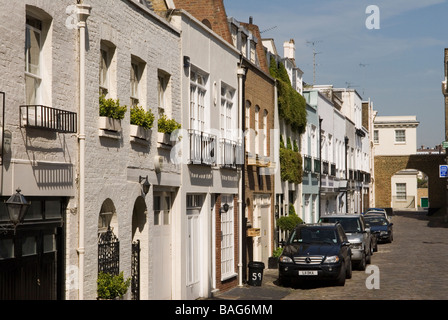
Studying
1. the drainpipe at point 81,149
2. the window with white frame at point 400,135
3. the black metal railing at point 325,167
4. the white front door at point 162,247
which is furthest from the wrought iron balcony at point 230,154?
the window with white frame at point 400,135

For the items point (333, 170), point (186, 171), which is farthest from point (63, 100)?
point (333, 170)

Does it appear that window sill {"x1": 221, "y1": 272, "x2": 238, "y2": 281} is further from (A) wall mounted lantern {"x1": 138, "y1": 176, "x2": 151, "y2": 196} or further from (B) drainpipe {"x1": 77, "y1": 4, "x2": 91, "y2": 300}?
(B) drainpipe {"x1": 77, "y1": 4, "x2": 91, "y2": 300}

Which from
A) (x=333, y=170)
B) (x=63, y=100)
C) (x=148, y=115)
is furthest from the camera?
(x=333, y=170)

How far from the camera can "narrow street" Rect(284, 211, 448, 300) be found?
1973 centimetres

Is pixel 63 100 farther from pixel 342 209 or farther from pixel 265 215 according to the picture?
pixel 342 209

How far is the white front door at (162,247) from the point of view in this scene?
1662 cm

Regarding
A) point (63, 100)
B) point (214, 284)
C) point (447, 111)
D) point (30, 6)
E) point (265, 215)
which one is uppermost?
point (447, 111)

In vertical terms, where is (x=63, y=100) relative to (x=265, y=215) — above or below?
above

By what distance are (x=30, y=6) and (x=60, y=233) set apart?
144 inches

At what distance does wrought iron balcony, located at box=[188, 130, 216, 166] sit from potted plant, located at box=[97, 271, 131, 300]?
517cm

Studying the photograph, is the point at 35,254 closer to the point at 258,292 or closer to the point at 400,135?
the point at 258,292

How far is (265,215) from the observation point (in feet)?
89.0

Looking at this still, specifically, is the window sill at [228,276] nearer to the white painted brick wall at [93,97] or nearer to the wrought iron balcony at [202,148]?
the wrought iron balcony at [202,148]

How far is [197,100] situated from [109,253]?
262 inches
